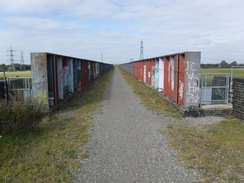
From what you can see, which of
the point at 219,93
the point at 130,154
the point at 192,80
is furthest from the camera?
the point at 219,93

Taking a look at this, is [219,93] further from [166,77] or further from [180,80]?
[166,77]

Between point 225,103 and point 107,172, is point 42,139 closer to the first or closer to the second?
point 107,172

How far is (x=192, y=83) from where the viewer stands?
355 inches

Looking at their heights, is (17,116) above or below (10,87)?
below

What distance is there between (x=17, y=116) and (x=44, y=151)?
6.61 ft

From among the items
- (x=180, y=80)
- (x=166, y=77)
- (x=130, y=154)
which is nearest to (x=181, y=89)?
(x=180, y=80)

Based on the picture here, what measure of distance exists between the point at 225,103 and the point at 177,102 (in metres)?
1.95

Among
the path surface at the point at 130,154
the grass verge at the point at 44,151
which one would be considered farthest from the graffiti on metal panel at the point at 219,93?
the grass verge at the point at 44,151

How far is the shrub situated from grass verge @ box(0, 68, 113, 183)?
220mm

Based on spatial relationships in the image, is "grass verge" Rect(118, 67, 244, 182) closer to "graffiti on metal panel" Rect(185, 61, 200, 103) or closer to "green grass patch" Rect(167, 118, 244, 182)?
"green grass patch" Rect(167, 118, 244, 182)

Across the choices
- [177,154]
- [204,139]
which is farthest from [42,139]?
[204,139]

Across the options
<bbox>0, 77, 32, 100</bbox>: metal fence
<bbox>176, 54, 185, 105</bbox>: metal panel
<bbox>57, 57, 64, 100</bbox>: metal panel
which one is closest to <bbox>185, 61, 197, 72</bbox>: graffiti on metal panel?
<bbox>176, 54, 185, 105</bbox>: metal panel

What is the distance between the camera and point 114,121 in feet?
26.5

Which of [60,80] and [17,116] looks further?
[60,80]
